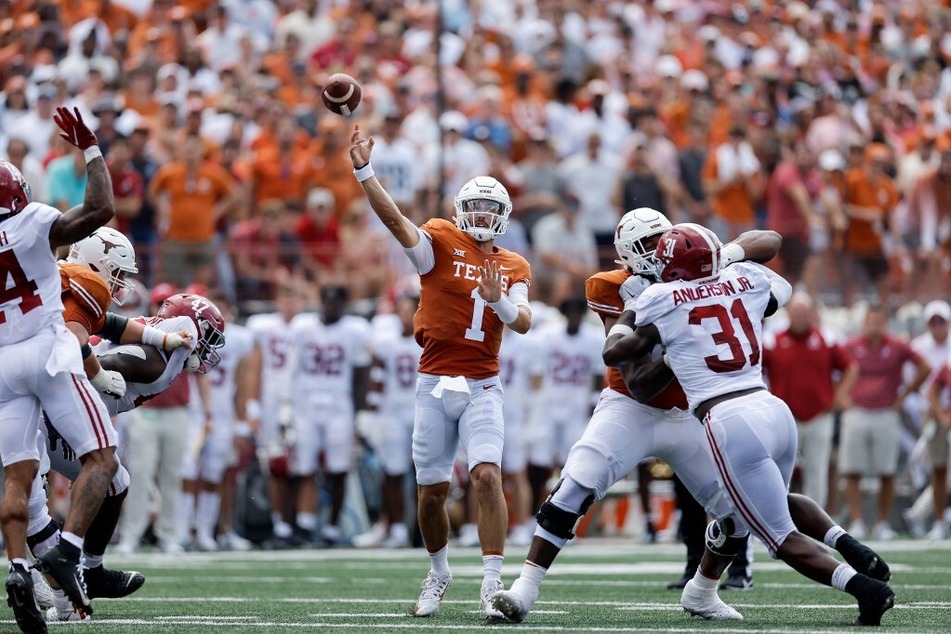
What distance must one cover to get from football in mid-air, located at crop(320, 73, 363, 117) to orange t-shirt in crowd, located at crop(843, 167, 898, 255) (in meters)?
9.12

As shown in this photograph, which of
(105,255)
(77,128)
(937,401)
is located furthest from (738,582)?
(937,401)

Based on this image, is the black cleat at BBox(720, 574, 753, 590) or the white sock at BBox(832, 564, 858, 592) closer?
the white sock at BBox(832, 564, 858, 592)

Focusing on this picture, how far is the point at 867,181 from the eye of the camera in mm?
16625

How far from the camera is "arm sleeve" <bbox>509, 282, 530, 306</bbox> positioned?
811 centimetres

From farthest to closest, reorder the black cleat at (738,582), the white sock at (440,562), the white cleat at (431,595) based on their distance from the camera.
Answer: the black cleat at (738,582)
the white sock at (440,562)
the white cleat at (431,595)

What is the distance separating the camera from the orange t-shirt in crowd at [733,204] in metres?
16.4

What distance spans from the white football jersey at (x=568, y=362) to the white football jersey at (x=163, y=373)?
21.5 ft

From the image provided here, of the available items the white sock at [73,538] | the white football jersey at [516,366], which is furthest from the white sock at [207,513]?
the white sock at [73,538]

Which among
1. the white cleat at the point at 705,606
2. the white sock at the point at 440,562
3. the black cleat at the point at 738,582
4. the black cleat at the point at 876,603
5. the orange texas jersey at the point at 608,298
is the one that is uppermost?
the orange texas jersey at the point at 608,298

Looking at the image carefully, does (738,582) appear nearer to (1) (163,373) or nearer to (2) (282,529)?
(1) (163,373)

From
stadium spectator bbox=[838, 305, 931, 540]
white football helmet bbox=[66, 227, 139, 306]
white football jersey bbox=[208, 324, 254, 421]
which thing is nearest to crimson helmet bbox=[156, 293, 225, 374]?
white football helmet bbox=[66, 227, 139, 306]

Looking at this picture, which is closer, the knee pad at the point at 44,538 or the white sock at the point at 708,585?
the white sock at the point at 708,585

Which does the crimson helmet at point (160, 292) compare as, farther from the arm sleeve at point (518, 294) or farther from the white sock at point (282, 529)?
the arm sleeve at point (518, 294)

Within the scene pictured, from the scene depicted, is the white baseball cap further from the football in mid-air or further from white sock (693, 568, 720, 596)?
the football in mid-air
